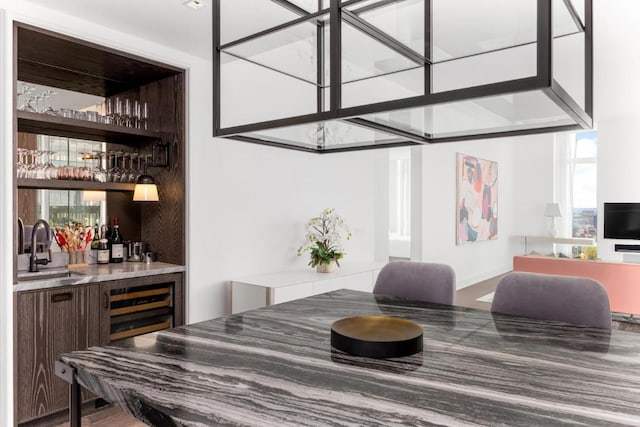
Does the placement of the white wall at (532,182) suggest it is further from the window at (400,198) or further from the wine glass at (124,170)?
the wine glass at (124,170)

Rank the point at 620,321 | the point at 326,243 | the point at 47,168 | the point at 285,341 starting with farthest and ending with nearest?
the point at 620,321 → the point at 326,243 → the point at 47,168 → the point at 285,341

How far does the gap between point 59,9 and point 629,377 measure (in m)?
3.15

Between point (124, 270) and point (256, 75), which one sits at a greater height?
point (256, 75)

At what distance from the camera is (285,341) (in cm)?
147

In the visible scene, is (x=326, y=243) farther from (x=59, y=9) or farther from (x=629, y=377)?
(x=629, y=377)

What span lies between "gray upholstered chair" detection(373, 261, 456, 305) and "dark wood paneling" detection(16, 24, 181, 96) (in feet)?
7.01

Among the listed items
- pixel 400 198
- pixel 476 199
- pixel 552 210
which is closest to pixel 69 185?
pixel 476 199

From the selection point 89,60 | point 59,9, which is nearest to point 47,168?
point 89,60

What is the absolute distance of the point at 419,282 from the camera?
223 centimetres

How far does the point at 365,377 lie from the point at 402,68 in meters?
0.88

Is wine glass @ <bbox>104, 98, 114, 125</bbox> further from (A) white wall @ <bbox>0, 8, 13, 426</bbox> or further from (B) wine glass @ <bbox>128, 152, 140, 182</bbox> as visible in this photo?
(A) white wall @ <bbox>0, 8, 13, 426</bbox>

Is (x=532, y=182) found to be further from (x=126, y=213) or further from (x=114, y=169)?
(x=114, y=169)

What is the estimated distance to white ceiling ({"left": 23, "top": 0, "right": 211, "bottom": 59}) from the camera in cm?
246

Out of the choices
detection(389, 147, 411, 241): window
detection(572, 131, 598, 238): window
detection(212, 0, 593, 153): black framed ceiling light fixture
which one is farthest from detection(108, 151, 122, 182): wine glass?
detection(572, 131, 598, 238): window
